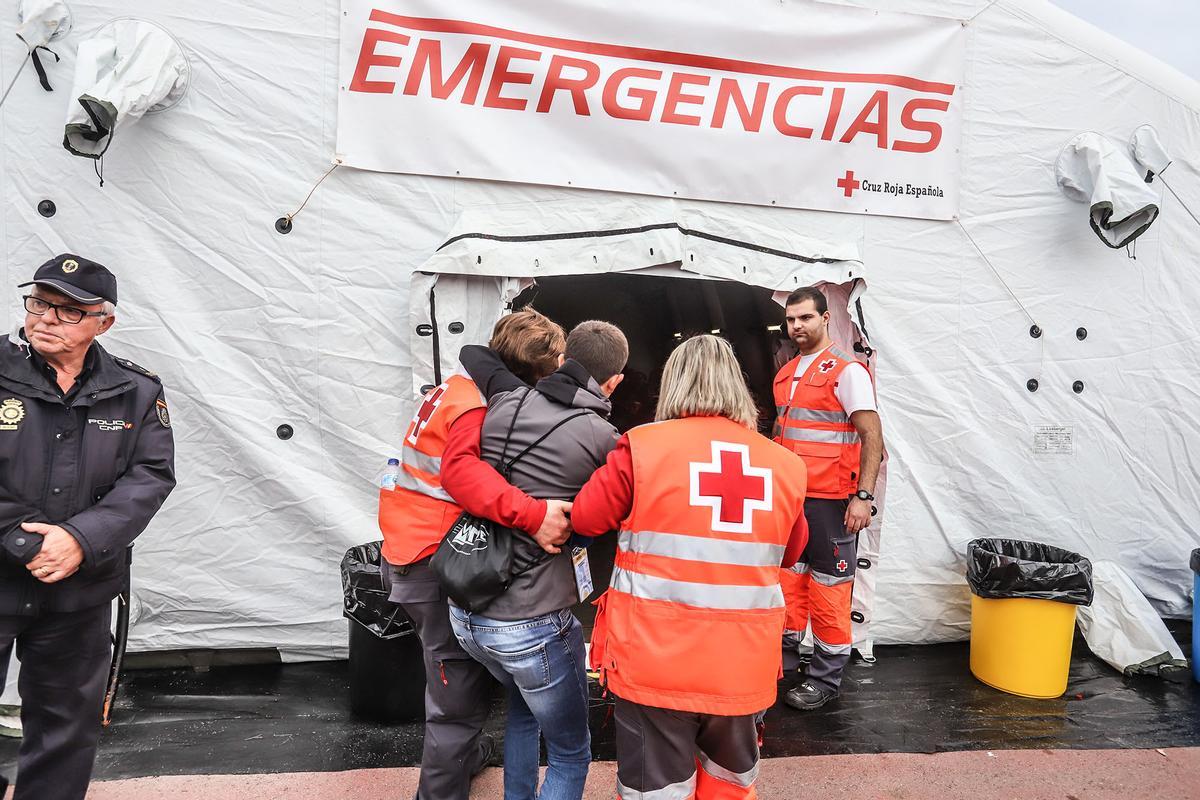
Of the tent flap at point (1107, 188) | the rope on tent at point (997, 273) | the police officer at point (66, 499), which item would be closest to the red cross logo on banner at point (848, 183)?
the rope on tent at point (997, 273)

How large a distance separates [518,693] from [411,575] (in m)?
0.50

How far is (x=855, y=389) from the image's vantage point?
3617mm

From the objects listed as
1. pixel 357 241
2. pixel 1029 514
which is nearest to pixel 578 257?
pixel 357 241

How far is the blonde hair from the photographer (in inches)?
79.6

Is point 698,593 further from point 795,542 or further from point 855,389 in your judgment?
point 855,389

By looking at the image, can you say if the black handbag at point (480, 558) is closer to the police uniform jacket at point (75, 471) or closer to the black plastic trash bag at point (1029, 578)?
the police uniform jacket at point (75, 471)

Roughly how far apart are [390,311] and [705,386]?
7.22ft

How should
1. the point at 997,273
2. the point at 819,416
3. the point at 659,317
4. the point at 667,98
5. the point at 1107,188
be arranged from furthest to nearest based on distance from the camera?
the point at 659,317, the point at 997,273, the point at 1107,188, the point at 667,98, the point at 819,416

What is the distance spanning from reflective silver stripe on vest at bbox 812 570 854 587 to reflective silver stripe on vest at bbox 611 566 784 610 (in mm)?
1819

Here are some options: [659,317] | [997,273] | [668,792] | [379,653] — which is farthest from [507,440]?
[659,317]

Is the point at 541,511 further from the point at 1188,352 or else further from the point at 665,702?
the point at 1188,352

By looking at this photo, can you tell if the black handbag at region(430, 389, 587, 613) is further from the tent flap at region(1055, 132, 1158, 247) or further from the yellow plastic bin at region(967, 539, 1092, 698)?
the tent flap at region(1055, 132, 1158, 247)

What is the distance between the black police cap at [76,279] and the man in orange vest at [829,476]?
2.90m

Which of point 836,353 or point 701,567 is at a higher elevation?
point 836,353
